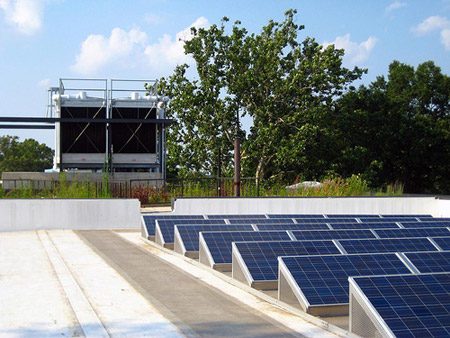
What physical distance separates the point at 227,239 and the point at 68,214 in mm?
11254

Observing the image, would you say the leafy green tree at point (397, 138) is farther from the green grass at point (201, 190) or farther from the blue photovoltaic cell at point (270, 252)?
the blue photovoltaic cell at point (270, 252)

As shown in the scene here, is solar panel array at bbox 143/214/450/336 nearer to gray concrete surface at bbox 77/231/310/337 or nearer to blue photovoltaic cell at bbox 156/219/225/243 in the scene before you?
blue photovoltaic cell at bbox 156/219/225/243

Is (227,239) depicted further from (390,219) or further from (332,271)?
(390,219)

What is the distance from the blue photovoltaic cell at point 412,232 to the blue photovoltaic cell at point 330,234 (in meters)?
0.34

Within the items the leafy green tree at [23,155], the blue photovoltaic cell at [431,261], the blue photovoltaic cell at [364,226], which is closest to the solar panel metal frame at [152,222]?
the blue photovoltaic cell at [364,226]

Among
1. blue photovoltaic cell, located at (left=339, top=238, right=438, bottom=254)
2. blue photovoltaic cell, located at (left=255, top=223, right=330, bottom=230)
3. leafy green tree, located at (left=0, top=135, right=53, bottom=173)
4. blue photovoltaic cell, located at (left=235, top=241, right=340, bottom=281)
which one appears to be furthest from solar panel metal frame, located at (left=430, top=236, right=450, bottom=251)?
leafy green tree, located at (left=0, top=135, right=53, bottom=173)

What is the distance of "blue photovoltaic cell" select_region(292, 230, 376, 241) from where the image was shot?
43.7 feet

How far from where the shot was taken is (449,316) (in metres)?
7.02

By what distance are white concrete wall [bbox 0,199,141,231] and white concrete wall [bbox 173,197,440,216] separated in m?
Result: 2.45

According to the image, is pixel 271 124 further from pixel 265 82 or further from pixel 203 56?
pixel 203 56

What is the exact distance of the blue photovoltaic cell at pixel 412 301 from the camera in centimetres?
675

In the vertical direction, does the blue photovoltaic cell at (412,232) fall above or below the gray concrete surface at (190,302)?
above

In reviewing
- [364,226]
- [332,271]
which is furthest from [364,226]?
[332,271]

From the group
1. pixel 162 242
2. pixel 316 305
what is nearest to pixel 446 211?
pixel 162 242
